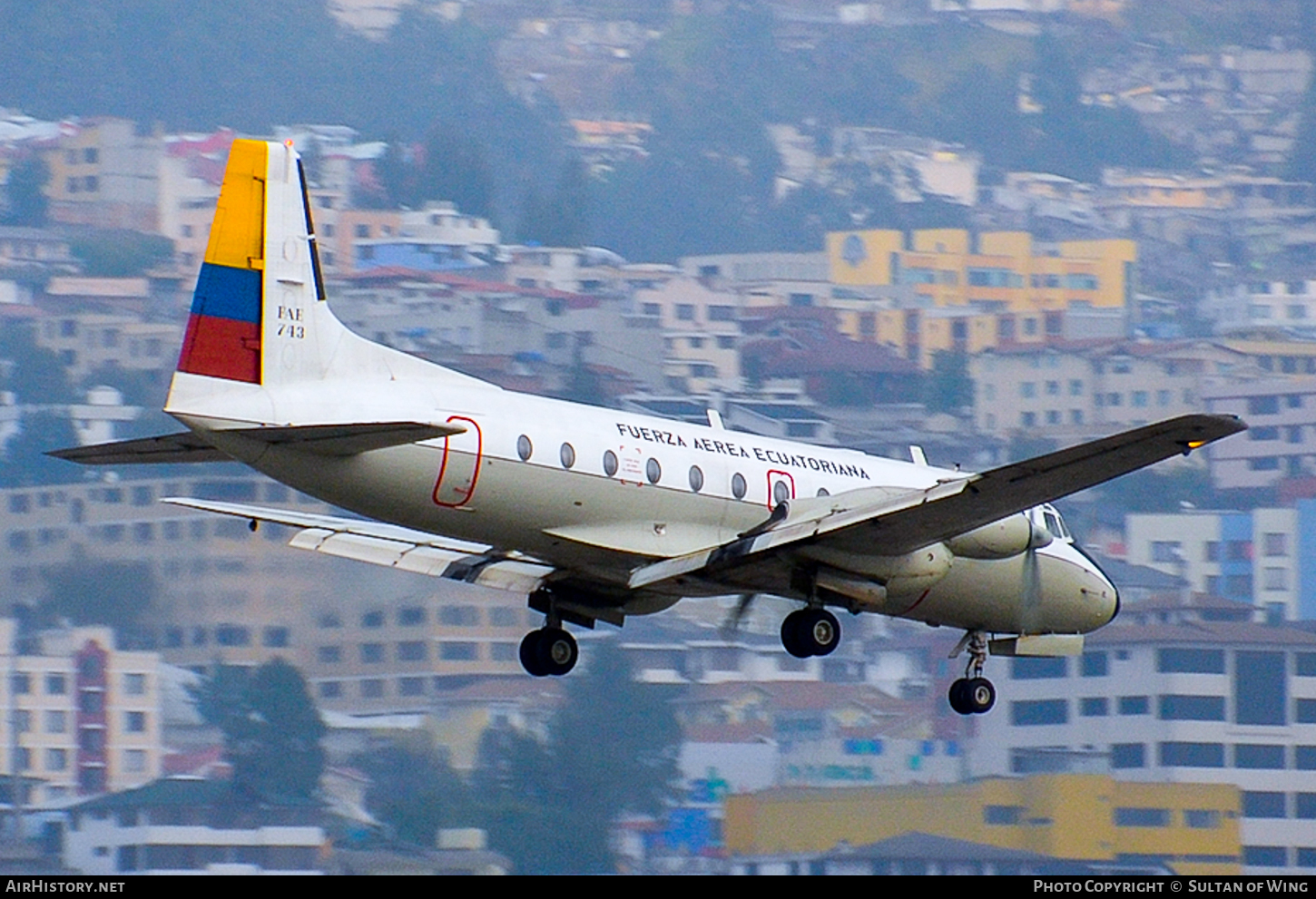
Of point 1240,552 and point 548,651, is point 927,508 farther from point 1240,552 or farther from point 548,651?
point 1240,552

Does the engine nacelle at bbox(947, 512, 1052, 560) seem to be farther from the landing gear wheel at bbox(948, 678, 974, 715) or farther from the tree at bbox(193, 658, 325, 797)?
the tree at bbox(193, 658, 325, 797)

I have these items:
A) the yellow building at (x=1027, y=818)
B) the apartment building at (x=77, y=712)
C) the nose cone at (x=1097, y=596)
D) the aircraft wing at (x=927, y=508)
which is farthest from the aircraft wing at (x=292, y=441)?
the apartment building at (x=77, y=712)

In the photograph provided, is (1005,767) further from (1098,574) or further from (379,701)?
(1098,574)

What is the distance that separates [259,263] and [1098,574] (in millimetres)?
15357

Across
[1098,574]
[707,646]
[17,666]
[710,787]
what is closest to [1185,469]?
[707,646]

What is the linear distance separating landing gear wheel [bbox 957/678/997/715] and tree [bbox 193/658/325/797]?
78844 mm

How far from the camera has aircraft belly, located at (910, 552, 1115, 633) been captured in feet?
116

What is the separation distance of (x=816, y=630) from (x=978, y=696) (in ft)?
14.4

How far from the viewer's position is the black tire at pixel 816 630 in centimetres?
3259

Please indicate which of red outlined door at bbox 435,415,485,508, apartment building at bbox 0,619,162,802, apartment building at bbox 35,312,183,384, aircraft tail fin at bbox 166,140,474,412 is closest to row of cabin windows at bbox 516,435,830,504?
red outlined door at bbox 435,415,485,508

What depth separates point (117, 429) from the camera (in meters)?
178

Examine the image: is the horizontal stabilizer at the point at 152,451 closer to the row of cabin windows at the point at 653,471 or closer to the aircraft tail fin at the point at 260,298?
the aircraft tail fin at the point at 260,298
